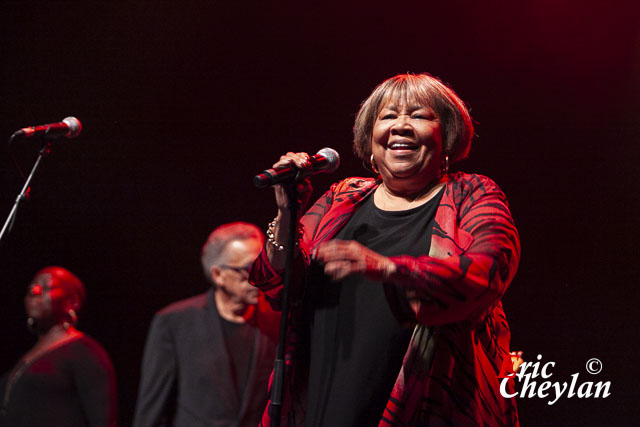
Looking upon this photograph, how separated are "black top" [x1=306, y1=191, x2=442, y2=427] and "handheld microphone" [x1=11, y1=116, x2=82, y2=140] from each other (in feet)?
4.88

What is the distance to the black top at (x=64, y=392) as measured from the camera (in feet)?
11.8

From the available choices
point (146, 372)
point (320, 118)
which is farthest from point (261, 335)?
point (320, 118)

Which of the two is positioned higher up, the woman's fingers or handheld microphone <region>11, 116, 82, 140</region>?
handheld microphone <region>11, 116, 82, 140</region>

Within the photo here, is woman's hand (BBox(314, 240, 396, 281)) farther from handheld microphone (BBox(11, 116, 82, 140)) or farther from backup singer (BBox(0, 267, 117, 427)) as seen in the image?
backup singer (BBox(0, 267, 117, 427))

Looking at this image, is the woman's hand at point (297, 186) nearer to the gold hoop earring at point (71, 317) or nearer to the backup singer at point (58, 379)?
the backup singer at point (58, 379)

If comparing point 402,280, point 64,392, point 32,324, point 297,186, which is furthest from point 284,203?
point 32,324

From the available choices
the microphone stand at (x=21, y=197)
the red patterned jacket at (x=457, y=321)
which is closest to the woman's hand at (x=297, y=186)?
the red patterned jacket at (x=457, y=321)

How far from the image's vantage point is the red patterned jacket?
1531 millimetres

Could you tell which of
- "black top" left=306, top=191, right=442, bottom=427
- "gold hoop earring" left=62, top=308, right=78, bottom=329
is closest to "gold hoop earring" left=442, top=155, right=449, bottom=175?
"black top" left=306, top=191, right=442, bottom=427

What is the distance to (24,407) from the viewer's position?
3611 millimetres

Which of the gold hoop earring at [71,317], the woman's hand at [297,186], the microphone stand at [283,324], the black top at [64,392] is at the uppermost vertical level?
the woman's hand at [297,186]

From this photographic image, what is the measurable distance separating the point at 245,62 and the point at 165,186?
0.92 metres

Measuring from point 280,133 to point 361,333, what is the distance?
93.0 inches

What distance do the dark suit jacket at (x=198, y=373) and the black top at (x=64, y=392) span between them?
558mm
